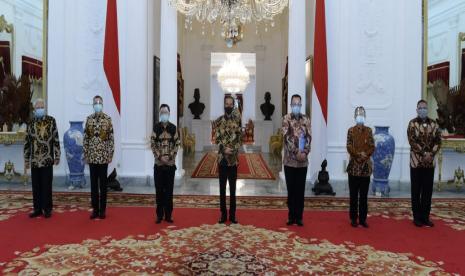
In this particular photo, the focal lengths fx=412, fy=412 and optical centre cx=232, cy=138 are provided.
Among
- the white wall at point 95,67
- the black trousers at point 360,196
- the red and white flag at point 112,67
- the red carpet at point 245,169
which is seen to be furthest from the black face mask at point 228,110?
the red carpet at point 245,169

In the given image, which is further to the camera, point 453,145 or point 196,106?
point 196,106

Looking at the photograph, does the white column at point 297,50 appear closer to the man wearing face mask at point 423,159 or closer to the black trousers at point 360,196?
the man wearing face mask at point 423,159

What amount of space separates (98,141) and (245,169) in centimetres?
525

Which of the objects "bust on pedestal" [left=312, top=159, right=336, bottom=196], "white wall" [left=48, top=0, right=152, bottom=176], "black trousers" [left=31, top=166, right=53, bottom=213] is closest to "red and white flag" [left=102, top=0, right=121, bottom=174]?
"white wall" [left=48, top=0, right=152, bottom=176]

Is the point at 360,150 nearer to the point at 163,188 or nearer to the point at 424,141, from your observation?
→ the point at 424,141

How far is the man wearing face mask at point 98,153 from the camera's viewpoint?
498cm

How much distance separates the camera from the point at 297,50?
7.25 meters

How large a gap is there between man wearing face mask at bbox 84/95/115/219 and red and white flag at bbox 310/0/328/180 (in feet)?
11.0

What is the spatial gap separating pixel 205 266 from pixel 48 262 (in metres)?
1.32

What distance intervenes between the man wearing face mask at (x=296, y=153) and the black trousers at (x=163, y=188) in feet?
4.51

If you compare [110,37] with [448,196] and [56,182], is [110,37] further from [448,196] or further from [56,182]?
[448,196]

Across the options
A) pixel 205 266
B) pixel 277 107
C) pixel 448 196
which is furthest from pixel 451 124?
pixel 277 107

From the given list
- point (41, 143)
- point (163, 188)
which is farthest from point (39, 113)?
point (163, 188)

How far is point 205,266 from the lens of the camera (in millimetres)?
3418
